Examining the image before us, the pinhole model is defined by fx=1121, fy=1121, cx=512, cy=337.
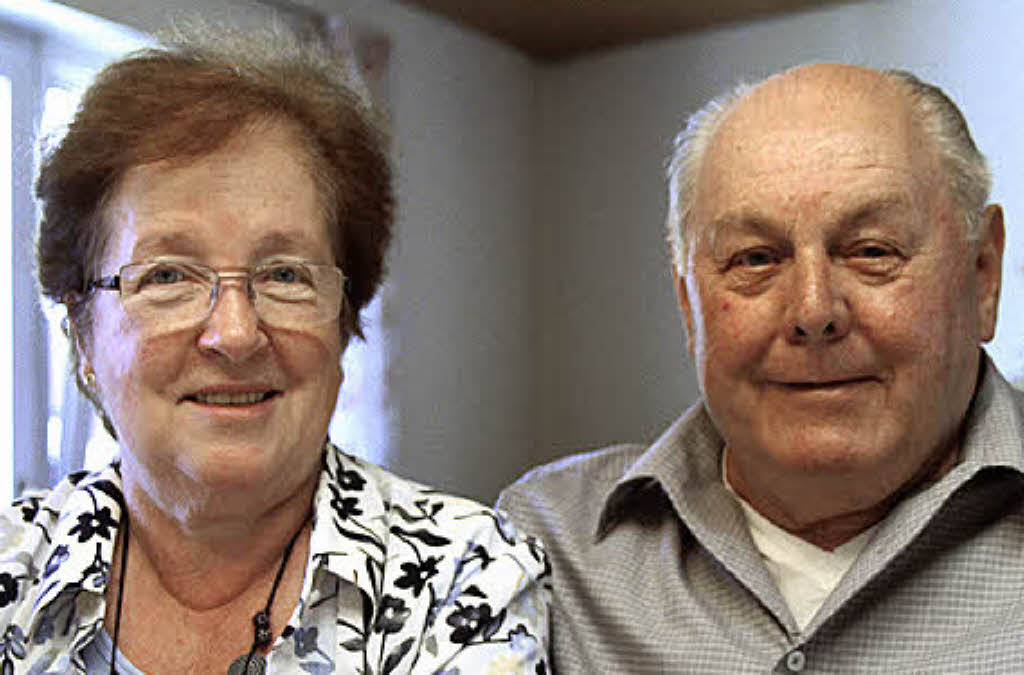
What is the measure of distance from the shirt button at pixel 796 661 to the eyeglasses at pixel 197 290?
0.73m

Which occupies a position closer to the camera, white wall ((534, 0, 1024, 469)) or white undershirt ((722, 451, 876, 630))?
white undershirt ((722, 451, 876, 630))

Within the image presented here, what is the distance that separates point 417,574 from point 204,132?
0.57 metres

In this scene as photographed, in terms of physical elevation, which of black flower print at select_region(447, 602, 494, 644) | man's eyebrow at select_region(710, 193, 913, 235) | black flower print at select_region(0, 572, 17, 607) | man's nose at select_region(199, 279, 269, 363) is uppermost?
man's eyebrow at select_region(710, 193, 913, 235)

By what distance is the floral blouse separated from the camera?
124 centimetres

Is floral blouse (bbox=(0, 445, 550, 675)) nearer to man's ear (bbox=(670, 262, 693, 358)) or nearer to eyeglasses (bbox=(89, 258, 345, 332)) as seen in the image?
eyeglasses (bbox=(89, 258, 345, 332))

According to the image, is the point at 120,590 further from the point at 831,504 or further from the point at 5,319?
the point at 5,319

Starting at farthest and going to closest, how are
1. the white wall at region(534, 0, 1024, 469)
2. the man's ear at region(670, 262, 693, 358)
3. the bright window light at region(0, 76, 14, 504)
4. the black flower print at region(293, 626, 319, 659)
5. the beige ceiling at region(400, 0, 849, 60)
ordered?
the beige ceiling at region(400, 0, 849, 60)
the white wall at region(534, 0, 1024, 469)
the bright window light at region(0, 76, 14, 504)
the man's ear at region(670, 262, 693, 358)
the black flower print at region(293, 626, 319, 659)

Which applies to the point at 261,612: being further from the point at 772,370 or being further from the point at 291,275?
the point at 772,370

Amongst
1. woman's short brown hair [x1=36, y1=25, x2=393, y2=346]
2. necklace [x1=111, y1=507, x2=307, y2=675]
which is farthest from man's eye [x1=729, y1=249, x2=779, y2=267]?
necklace [x1=111, y1=507, x2=307, y2=675]

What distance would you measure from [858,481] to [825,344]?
19cm

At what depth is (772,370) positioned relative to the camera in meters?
1.50

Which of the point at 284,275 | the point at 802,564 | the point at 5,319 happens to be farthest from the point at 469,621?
the point at 5,319

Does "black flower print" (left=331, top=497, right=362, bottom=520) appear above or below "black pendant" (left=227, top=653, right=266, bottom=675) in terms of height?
above

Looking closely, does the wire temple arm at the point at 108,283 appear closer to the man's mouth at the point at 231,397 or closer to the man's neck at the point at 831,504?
the man's mouth at the point at 231,397
